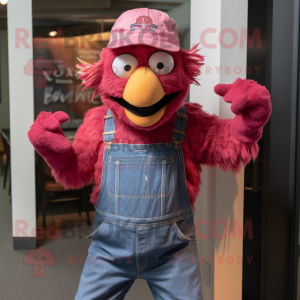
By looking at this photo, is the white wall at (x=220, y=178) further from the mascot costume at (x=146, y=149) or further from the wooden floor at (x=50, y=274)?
the wooden floor at (x=50, y=274)

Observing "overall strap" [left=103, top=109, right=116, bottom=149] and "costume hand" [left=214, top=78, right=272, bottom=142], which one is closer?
"costume hand" [left=214, top=78, right=272, bottom=142]

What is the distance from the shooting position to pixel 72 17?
3219 mm

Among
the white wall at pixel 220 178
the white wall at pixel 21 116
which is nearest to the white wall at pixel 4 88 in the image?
the white wall at pixel 21 116

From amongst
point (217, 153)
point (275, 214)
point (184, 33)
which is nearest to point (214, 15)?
point (217, 153)

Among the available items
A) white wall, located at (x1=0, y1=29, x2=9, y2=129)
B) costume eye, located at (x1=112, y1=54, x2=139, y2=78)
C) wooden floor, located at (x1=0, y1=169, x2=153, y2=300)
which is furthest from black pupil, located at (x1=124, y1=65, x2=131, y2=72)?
white wall, located at (x1=0, y1=29, x2=9, y2=129)

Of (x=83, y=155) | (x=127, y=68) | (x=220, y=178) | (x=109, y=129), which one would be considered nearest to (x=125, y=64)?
(x=127, y=68)

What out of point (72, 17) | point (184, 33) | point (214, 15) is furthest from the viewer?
point (72, 17)

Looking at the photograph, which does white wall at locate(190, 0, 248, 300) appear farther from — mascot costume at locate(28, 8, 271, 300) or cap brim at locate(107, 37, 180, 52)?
cap brim at locate(107, 37, 180, 52)

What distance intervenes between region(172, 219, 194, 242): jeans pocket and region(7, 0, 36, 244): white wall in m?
1.71

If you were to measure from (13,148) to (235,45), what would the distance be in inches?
72.9

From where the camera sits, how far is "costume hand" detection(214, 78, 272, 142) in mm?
1010

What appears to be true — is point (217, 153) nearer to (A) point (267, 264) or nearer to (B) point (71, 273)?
(A) point (267, 264)

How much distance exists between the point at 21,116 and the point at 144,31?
69.0 inches

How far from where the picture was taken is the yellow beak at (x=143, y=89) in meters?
1.02
